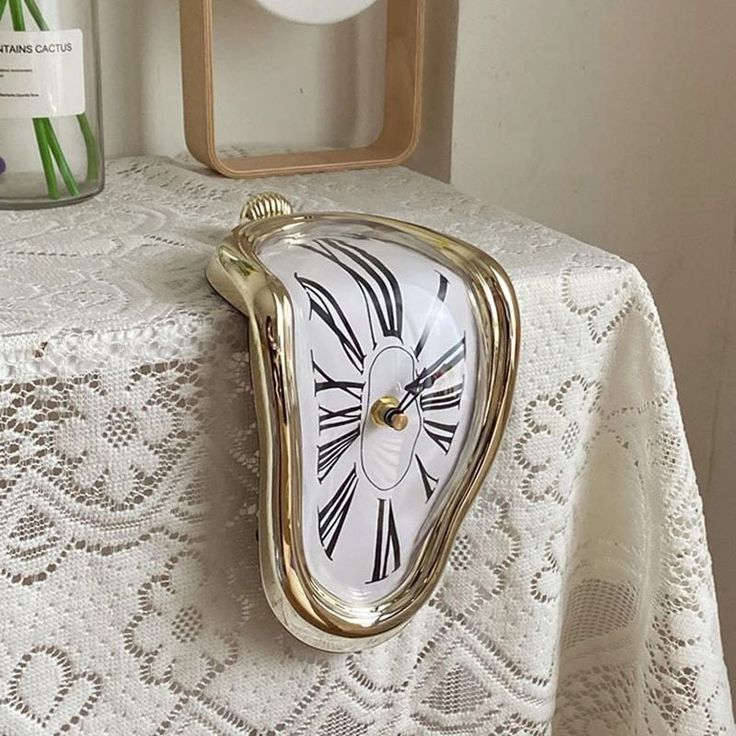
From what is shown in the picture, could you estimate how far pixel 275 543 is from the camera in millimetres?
613

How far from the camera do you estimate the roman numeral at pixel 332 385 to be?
607mm

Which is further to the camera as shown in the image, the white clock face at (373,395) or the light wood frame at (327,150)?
the light wood frame at (327,150)

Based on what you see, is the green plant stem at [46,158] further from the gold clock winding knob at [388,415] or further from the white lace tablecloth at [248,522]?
the gold clock winding knob at [388,415]

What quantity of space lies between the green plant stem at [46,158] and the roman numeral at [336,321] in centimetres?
27

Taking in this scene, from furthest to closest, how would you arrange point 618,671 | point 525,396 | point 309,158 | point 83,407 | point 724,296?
point 724,296
point 309,158
point 618,671
point 525,396
point 83,407

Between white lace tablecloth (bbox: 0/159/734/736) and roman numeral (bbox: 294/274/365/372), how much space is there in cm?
4

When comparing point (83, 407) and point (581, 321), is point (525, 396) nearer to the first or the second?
point (581, 321)

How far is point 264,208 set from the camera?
74cm

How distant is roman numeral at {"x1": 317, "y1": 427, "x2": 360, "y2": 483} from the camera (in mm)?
616

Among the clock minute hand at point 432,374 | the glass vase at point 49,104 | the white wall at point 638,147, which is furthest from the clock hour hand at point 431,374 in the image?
the white wall at point 638,147

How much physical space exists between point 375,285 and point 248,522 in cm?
14

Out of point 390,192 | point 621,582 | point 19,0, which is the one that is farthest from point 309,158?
point 621,582

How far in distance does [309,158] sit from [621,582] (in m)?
0.42

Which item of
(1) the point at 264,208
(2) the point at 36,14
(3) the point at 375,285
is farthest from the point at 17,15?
(3) the point at 375,285
